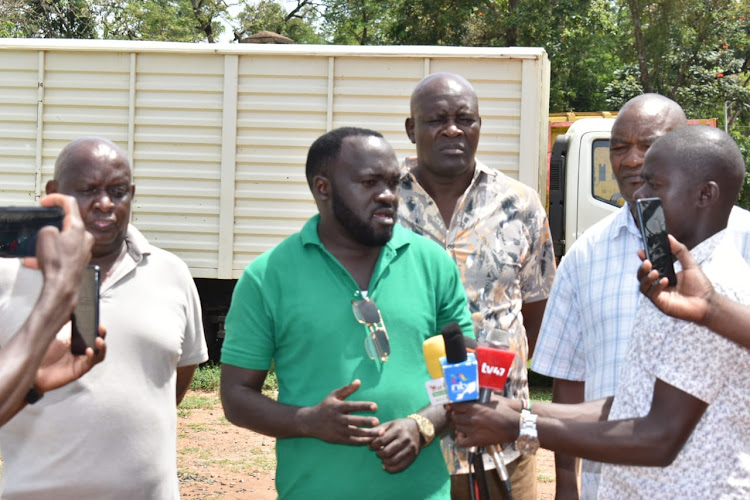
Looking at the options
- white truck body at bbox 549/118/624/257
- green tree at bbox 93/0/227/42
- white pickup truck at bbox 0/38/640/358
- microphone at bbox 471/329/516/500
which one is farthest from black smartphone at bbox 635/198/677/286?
green tree at bbox 93/0/227/42

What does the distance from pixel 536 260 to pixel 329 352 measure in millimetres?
1337

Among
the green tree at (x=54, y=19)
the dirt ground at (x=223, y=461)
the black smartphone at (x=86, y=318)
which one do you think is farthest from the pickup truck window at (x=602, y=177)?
the green tree at (x=54, y=19)

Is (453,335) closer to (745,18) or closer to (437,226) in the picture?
(437,226)

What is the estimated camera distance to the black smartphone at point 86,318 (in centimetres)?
234

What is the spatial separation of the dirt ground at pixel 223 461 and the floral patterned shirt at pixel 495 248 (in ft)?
9.50

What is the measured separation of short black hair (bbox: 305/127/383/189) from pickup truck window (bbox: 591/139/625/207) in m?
6.84

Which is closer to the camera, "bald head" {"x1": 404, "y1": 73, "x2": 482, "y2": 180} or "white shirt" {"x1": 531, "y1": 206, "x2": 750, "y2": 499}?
"white shirt" {"x1": 531, "y1": 206, "x2": 750, "y2": 499}

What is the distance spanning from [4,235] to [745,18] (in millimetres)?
21325

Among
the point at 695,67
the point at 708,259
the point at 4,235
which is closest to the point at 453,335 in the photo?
the point at 708,259

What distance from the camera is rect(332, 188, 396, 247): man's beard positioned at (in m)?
2.94

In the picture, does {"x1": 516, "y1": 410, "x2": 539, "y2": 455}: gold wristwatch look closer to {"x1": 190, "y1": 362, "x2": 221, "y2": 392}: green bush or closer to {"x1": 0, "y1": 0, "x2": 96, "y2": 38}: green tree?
{"x1": 190, "y1": 362, "x2": 221, "y2": 392}: green bush

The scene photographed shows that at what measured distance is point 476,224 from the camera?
3684 mm

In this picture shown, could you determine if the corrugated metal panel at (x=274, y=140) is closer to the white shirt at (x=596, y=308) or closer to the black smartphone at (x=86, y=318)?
the white shirt at (x=596, y=308)

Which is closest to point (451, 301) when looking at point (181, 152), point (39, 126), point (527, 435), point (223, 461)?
point (527, 435)
